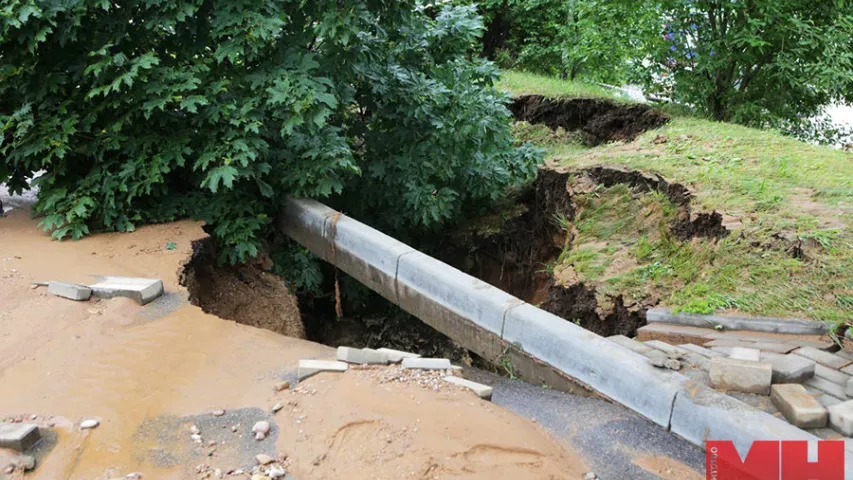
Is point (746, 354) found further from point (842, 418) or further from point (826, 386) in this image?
point (842, 418)

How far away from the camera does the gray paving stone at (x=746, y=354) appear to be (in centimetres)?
358

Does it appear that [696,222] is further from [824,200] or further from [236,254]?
[236,254]

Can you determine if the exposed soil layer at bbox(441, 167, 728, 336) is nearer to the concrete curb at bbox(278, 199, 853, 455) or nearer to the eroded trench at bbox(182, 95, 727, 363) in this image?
the eroded trench at bbox(182, 95, 727, 363)

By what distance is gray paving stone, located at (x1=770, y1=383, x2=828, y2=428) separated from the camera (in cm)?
308

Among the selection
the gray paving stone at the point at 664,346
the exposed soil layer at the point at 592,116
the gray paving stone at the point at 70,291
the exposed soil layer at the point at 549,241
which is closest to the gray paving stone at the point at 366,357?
the gray paving stone at the point at 664,346

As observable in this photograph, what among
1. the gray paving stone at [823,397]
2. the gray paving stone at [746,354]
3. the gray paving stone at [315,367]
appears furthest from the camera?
the gray paving stone at [315,367]

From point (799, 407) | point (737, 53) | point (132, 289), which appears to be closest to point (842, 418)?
point (799, 407)

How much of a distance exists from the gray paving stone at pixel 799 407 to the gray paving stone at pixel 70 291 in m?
4.49

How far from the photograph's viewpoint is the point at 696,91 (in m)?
8.74

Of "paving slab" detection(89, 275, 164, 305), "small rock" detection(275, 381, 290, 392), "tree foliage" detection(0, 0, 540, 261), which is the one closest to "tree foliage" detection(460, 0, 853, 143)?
"tree foliage" detection(0, 0, 540, 261)

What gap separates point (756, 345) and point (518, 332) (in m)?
1.41

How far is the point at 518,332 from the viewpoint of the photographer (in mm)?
4355

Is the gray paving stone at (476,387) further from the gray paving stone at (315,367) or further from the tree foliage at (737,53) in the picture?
the tree foliage at (737,53)

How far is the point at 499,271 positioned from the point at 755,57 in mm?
4289
